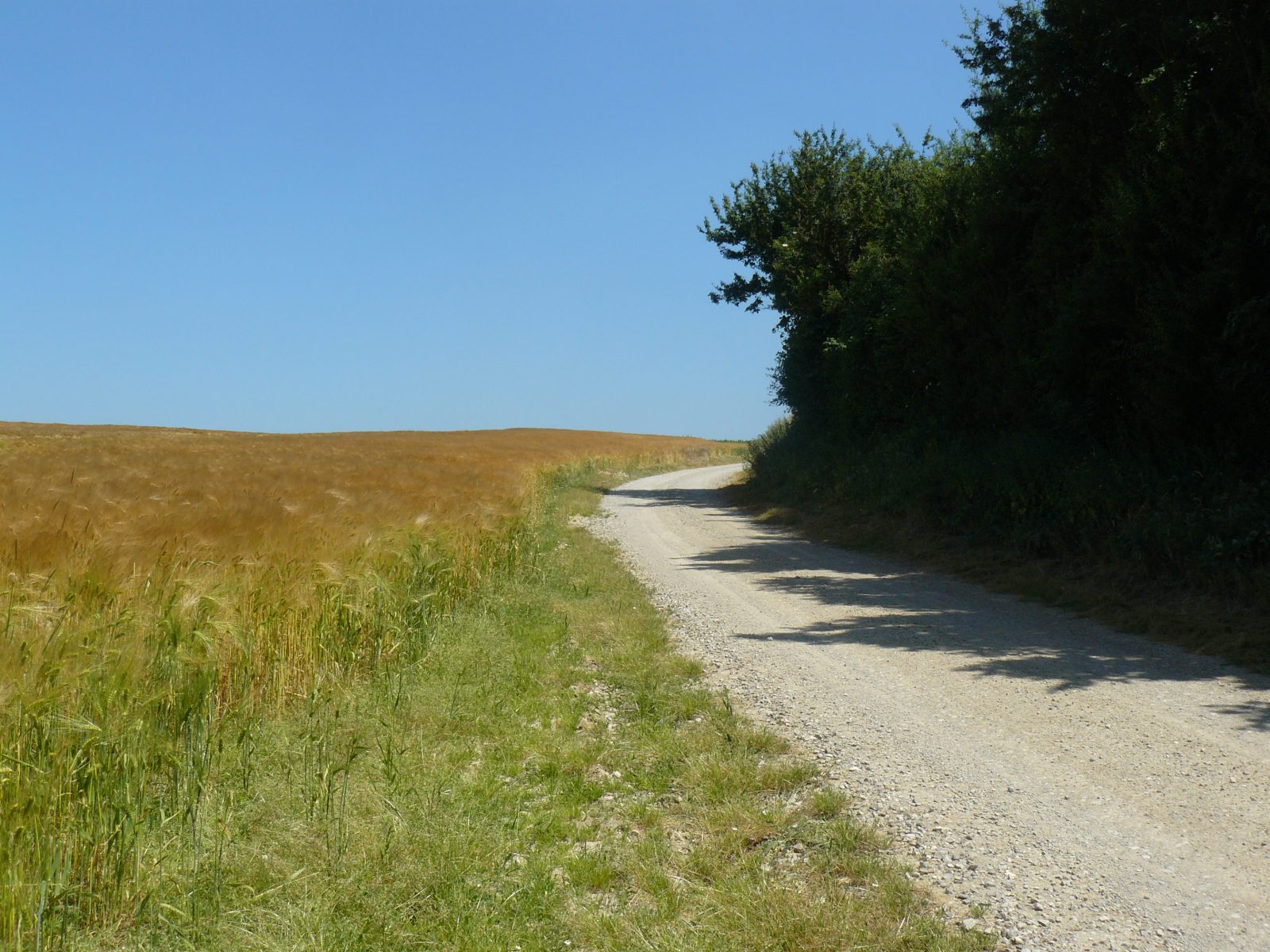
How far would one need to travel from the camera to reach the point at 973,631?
337 inches

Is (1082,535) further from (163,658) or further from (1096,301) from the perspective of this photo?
(163,658)

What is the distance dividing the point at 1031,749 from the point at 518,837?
3.12 meters

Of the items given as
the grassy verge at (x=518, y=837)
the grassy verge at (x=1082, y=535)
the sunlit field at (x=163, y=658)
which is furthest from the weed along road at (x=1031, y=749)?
the sunlit field at (x=163, y=658)

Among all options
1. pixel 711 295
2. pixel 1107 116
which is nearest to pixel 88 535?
pixel 1107 116

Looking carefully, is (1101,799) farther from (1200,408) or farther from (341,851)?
(1200,408)

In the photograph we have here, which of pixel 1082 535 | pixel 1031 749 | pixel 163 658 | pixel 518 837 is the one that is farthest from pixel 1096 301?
pixel 163 658

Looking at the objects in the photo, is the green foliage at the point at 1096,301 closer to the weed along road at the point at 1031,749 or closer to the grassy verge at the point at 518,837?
the weed along road at the point at 1031,749

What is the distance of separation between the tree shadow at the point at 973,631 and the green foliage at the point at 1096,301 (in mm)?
1923

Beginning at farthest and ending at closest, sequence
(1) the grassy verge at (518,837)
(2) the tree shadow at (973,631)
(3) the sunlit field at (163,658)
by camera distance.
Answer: (2) the tree shadow at (973,631) < (3) the sunlit field at (163,658) < (1) the grassy verge at (518,837)

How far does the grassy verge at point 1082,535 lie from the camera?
8781 mm

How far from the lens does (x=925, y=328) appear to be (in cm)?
1730

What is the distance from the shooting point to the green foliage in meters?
10.4

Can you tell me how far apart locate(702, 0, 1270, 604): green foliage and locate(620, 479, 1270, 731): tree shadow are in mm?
1923

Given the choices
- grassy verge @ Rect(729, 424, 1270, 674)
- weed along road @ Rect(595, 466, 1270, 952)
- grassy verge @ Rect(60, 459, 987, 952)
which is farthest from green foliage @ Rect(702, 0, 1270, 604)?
grassy verge @ Rect(60, 459, 987, 952)
